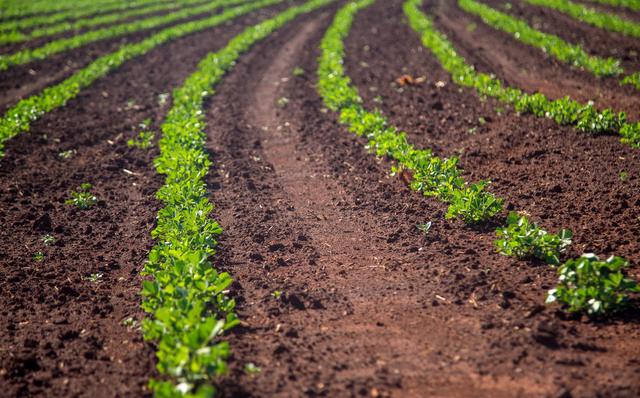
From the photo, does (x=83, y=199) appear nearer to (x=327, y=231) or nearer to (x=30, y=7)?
(x=327, y=231)

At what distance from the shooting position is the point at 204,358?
13.6 ft

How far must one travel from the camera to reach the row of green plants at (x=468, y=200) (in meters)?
5.03

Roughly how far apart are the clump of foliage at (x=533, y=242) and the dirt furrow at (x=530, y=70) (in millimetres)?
5896

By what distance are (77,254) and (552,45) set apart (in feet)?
50.6

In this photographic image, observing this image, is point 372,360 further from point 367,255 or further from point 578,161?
point 578,161

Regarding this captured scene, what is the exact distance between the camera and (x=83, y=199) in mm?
8625

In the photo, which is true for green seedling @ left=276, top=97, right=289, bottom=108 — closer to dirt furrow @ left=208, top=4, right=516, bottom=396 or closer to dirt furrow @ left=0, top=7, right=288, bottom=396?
dirt furrow @ left=208, top=4, right=516, bottom=396

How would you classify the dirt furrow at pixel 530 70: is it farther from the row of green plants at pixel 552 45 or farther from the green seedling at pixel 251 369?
the green seedling at pixel 251 369

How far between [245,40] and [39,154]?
12778 millimetres

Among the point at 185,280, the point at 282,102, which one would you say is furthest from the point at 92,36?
the point at 185,280

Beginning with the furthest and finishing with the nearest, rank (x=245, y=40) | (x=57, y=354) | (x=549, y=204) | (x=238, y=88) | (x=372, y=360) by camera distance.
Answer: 1. (x=245, y=40)
2. (x=238, y=88)
3. (x=549, y=204)
4. (x=57, y=354)
5. (x=372, y=360)

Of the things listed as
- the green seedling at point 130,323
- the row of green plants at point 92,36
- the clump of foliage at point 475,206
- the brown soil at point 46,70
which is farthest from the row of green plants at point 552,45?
the row of green plants at point 92,36

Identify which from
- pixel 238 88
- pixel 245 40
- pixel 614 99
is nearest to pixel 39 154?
pixel 238 88

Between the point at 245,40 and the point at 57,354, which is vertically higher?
the point at 245,40
